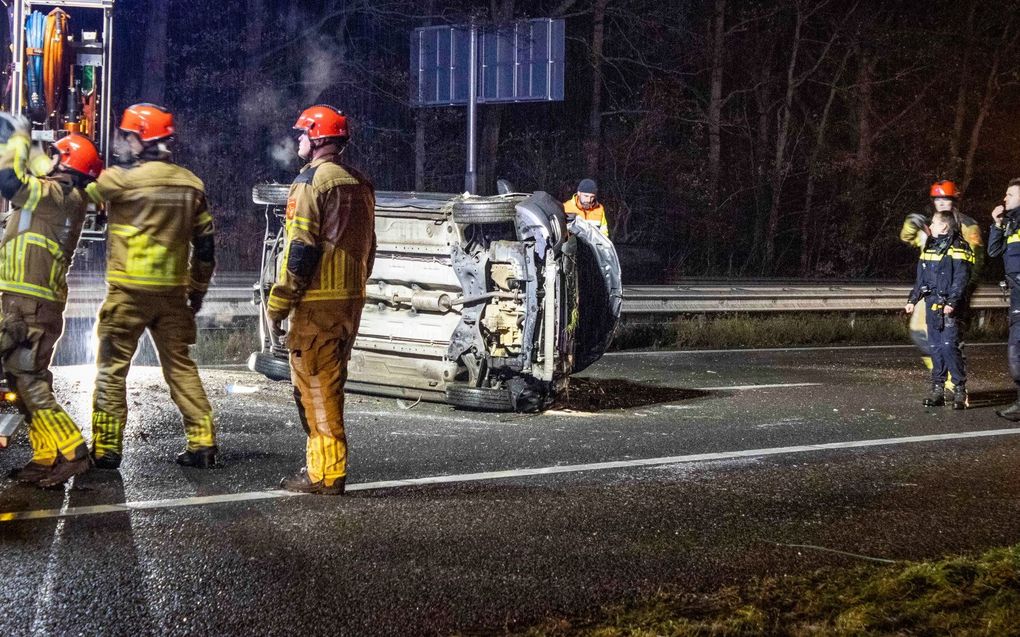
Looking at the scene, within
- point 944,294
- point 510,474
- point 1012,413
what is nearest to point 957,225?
point 944,294

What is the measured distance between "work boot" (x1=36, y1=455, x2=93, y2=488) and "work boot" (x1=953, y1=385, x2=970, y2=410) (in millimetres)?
6901

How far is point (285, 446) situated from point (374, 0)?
21.7m

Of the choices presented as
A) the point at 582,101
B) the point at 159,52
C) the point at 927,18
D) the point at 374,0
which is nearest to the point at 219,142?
the point at 159,52

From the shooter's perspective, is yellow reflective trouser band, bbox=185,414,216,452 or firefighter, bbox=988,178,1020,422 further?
firefighter, bbox=988,178,1020,422

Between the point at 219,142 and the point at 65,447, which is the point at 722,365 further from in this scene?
the point at 219,142

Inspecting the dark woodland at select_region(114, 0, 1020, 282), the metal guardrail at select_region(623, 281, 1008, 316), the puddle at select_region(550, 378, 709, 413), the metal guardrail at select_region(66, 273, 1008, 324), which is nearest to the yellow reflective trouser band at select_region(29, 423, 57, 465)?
the puddle at select_region(550, 378, 709, 413)

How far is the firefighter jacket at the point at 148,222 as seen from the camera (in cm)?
609

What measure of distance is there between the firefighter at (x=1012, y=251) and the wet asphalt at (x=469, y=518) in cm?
49

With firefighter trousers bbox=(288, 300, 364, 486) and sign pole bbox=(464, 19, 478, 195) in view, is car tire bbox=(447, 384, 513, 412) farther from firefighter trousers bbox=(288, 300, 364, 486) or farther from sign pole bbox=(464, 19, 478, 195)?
sign pole bbox=(464, 19, 478, 195)

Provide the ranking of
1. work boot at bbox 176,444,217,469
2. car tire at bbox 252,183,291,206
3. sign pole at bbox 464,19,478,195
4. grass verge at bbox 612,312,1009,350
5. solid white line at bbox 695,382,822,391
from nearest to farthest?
work boot at bbox 176,444,217,469, car tire at bbox 252,183,291,206, solid white line at bbox 695,382,822,391, grass verge at bbox 612,312,1009,350, sign pole at bbox 464,19,478,195

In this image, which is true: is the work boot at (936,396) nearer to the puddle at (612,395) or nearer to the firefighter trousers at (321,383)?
the puddle at (612,395)

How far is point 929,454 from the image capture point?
25.1ft

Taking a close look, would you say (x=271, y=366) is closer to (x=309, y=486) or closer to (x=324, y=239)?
(x=309, y=486)

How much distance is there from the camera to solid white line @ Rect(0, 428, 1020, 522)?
5480 millimetres
